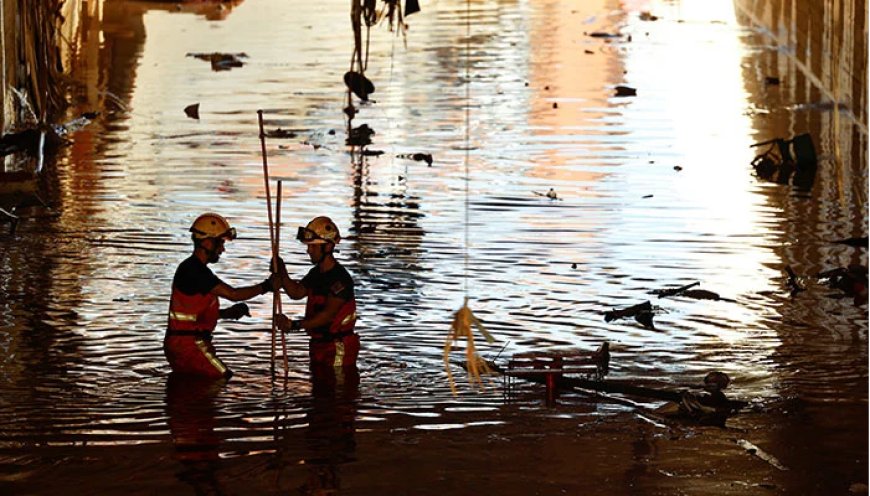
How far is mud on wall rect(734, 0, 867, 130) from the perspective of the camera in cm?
2103

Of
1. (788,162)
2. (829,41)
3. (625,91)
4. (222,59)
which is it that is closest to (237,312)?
(788,162)

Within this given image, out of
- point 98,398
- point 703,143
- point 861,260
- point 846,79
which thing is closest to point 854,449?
point 98,398

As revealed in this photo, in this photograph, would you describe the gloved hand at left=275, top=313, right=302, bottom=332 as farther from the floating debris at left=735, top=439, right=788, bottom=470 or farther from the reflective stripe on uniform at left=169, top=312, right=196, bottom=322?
the floating debris at left=735, top=439, right=788, bottom=470

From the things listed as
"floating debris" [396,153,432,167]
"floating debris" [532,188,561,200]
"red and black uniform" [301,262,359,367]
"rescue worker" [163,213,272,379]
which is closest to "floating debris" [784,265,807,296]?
"floating debris" [532,188,561,200]

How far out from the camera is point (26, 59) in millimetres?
21203

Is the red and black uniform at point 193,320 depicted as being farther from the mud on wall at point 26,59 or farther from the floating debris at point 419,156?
the mud on wall at point 26,59

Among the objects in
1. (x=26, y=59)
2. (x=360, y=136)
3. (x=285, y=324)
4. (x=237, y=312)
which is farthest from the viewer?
(x=26, y=59)

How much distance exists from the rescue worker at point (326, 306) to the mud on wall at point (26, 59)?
10725 millimetres

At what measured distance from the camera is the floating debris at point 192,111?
22.6 meters

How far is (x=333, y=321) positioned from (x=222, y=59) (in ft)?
60.8

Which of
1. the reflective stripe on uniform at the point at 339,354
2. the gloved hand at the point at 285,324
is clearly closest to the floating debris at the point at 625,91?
the reflective stripe on uniform at the point at 339,354

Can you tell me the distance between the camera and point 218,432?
9383mm

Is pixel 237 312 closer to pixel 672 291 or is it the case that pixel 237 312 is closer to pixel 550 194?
pixel 672 291

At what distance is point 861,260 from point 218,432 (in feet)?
21.8
